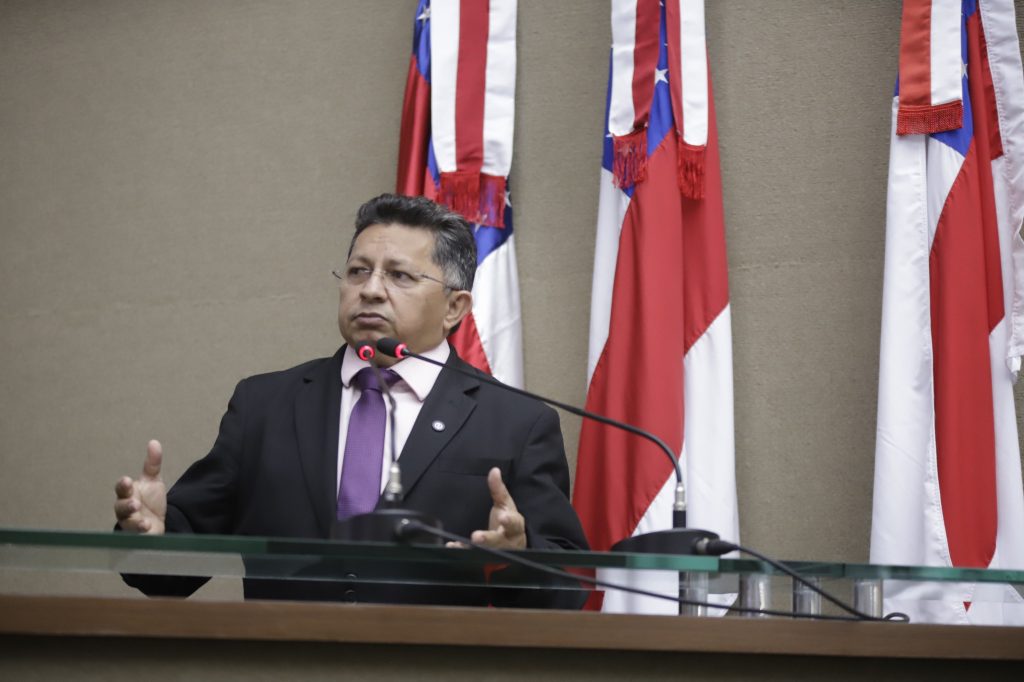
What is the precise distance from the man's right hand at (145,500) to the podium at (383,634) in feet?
1.24

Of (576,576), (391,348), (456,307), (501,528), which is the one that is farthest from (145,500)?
(456,307)

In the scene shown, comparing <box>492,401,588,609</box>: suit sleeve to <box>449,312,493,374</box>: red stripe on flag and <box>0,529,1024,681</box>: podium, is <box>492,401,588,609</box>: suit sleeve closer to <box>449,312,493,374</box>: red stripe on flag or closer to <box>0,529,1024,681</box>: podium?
<box>0,529,1024,681</box>: podium

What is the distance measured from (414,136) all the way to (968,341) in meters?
1.69

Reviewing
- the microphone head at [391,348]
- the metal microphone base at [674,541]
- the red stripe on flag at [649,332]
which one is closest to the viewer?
the metal microphone base at [674,541]

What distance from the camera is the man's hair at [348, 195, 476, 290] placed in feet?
8.75

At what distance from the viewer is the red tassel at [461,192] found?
3479 mm

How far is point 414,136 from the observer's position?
3.56 meters

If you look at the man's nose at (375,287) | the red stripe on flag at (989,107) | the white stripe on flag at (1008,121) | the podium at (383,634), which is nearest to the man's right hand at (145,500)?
the podium at (383,634)

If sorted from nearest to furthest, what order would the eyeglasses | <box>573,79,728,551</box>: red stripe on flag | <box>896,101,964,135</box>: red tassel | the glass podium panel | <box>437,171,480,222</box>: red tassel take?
1. the glass podium panel
2. the eyeglasses
3. <box>896,101,964,135</box>: red tassel
4. <box>573,79,728,551</box>: red stripe on flag
5. <box>437,171,480,222</box>: red tassel

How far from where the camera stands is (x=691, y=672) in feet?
4.70

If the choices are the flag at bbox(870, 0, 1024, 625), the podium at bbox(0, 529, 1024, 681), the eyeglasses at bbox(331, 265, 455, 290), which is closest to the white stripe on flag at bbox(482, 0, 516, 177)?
the eyeglasses at bbox(331, 265, 455, 290)

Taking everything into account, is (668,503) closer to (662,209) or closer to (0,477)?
(662,209)

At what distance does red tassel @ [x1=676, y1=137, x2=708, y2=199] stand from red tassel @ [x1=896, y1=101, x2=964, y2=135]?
0.53 metres

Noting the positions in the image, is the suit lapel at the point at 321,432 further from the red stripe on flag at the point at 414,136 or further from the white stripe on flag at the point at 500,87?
the white stripe on flag at the point at 500,87
